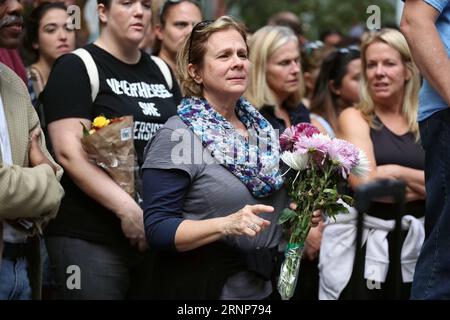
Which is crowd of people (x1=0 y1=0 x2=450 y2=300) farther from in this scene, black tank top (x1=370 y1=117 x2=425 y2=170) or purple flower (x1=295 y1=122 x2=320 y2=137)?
purple flower (x1=295 y1=122 x2=320 y2=137)

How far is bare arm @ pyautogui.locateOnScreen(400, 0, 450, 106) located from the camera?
137 inches

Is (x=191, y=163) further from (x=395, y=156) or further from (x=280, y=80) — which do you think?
(x=280, y=80)

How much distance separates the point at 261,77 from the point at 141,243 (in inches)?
70.8

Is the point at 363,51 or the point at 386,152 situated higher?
Result: the point at 363,51

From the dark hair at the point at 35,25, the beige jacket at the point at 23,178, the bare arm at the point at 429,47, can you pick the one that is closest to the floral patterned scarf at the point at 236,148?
the beige jacket at the point at 23,178

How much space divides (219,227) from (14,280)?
936mm

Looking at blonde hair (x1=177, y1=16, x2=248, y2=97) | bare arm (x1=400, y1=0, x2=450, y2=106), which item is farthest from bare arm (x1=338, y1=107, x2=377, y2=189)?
bare arm (x1=400, y1=0, x2=450, y2=106)

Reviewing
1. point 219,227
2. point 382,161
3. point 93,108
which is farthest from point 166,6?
point 219,227

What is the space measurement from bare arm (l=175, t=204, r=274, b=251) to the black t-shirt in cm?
81

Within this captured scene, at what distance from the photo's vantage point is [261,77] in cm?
571
